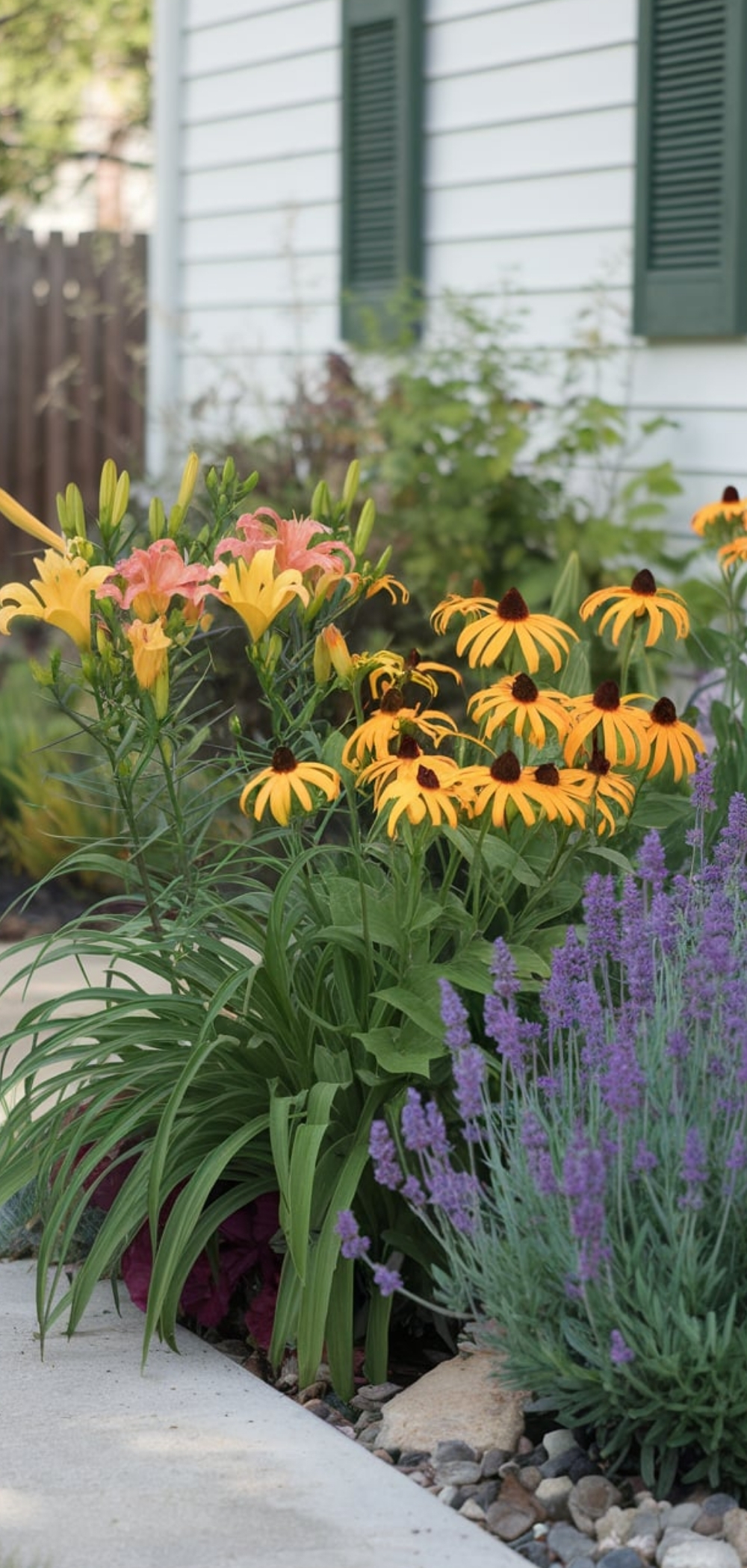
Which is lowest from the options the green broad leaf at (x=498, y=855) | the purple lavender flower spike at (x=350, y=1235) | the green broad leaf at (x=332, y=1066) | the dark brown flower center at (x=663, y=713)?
the purple lavender flower spike at (x=350, y=1235)

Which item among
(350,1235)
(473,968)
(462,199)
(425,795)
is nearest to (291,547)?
(425,795)

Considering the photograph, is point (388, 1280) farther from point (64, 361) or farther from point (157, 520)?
point (64, 361)

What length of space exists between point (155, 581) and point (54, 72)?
19.3 metres

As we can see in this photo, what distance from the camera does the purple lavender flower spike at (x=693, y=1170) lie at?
2369 millimetres

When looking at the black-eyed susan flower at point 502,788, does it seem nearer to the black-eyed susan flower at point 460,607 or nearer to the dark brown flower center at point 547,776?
the dark brown flower center at point 547,776

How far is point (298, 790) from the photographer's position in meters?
2.80

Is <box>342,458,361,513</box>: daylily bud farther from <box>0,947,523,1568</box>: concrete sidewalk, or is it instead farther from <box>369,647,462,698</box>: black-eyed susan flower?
<box>0,947,523,1568</box>: concrete sidewalk

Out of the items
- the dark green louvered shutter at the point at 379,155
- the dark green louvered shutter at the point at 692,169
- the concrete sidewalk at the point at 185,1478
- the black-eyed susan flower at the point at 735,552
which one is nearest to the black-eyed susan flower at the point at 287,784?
the concrete sidewalk at the point at 185,1478

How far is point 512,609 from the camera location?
3.07m

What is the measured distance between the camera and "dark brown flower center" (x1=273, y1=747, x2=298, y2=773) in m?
2.82

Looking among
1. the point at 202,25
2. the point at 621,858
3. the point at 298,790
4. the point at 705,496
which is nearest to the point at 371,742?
the point at 298,790

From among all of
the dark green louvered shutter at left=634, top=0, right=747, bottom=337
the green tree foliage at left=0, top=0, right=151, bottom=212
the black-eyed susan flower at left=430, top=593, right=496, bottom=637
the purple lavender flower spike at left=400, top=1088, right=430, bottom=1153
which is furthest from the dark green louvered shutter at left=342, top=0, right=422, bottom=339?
the green tree foliage at left=0, top=0, right=151, bottom=212

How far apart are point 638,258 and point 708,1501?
14.5ft

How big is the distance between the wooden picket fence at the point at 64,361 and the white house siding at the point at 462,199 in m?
2.15
